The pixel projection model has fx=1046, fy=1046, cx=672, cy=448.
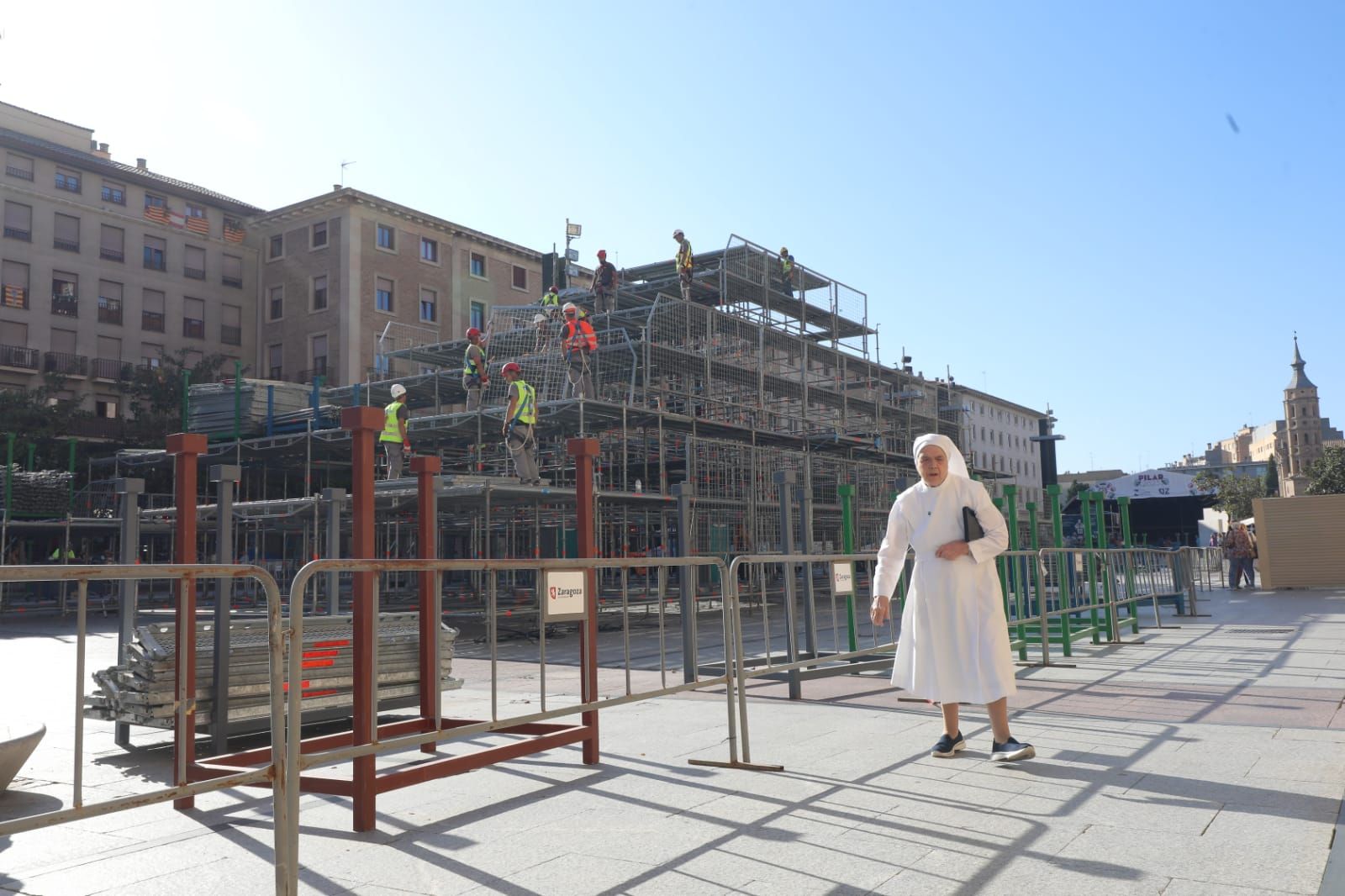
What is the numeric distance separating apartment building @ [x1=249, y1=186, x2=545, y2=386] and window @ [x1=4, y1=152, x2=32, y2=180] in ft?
29.7

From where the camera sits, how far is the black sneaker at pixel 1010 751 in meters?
5.61

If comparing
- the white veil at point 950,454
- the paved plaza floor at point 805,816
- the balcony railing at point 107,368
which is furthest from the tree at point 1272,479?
the white veil at point 950,454

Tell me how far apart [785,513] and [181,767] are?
18.6ft

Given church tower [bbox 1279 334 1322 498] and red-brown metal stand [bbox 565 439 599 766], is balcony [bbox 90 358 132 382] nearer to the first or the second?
red-brown metal stand [bbox 565 439 599 766]

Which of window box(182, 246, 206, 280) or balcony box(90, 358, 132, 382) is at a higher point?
window box(182, 246, 206, 280)

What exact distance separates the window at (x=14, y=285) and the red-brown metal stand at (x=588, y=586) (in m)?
45.3

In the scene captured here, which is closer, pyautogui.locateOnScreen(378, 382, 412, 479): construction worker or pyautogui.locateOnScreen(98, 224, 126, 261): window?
pyautogui.locateOnScreen(378, 382, 412, 479): construction worker

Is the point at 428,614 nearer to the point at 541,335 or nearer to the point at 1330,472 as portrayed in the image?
the point at 541,335

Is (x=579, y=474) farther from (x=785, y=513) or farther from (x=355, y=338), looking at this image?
(x=355, y=338)

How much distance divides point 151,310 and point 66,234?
450cm

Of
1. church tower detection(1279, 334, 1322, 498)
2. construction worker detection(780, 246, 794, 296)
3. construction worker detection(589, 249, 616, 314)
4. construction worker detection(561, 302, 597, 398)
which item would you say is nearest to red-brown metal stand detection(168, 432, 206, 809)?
construction worker detection(561, 302, 597, 398)

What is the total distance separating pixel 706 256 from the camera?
2877 cm

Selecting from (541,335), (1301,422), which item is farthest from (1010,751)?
(1301,422)

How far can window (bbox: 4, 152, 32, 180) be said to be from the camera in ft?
142
